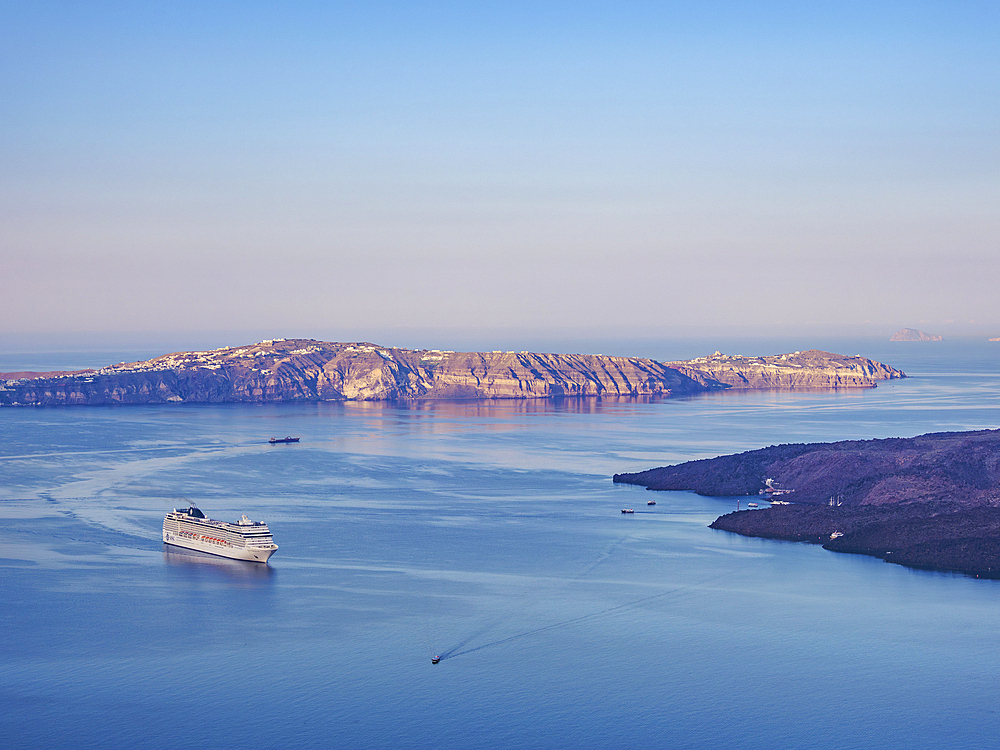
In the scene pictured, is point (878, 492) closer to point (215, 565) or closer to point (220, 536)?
point (220, 536)

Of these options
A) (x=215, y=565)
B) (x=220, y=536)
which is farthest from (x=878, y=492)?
(x=215, y=565)

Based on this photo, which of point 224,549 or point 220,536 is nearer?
point 224,549

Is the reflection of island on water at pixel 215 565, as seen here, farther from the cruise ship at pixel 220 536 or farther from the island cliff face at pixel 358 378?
the island cliff face at pixel 358 378

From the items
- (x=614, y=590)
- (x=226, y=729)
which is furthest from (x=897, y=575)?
(x=226, y=729)

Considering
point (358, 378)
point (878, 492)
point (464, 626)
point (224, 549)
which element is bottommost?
point (464, 626)

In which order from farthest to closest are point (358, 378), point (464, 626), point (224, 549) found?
1. point (358, 378)
2. point (224, 549)
3. point (464, 626)

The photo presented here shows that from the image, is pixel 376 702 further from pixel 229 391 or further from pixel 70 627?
pixel 229 391

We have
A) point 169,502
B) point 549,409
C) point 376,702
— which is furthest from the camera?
point 549,409
